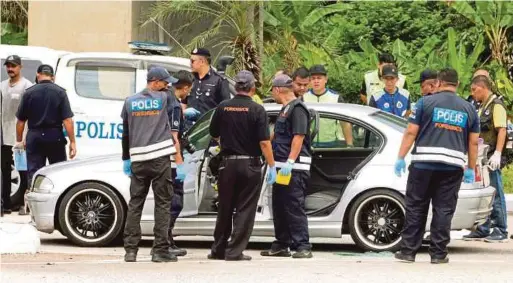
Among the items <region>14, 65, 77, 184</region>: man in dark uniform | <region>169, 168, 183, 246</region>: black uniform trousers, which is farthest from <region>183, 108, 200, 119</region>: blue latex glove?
<region>14, 65, 77, 184</region>: man in dark uniform

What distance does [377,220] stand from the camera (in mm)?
13180

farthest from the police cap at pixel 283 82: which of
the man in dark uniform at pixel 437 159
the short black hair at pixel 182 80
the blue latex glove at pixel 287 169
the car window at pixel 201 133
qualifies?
the man in dark uniform at pixel 437 159

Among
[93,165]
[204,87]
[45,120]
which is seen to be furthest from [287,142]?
[45,120]

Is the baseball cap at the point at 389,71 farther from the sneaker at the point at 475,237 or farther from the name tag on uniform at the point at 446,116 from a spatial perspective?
the name tag on uniform at the point at 446,116

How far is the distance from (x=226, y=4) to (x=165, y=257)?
36.5ft

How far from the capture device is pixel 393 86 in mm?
16000

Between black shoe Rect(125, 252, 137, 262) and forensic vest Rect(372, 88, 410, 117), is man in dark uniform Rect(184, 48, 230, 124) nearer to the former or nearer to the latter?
forensic vest Rect(372, 88, 410, 117)

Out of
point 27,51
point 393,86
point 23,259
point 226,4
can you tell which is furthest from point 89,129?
point 226,4

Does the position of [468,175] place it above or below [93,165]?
above

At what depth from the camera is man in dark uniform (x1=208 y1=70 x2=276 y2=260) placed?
12391 mm

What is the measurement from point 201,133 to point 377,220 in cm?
191

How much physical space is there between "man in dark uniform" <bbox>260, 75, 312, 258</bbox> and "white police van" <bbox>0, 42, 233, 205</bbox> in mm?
4372

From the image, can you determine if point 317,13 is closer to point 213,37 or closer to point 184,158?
point 213,37

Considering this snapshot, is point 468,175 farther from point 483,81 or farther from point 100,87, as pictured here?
point 100,87
